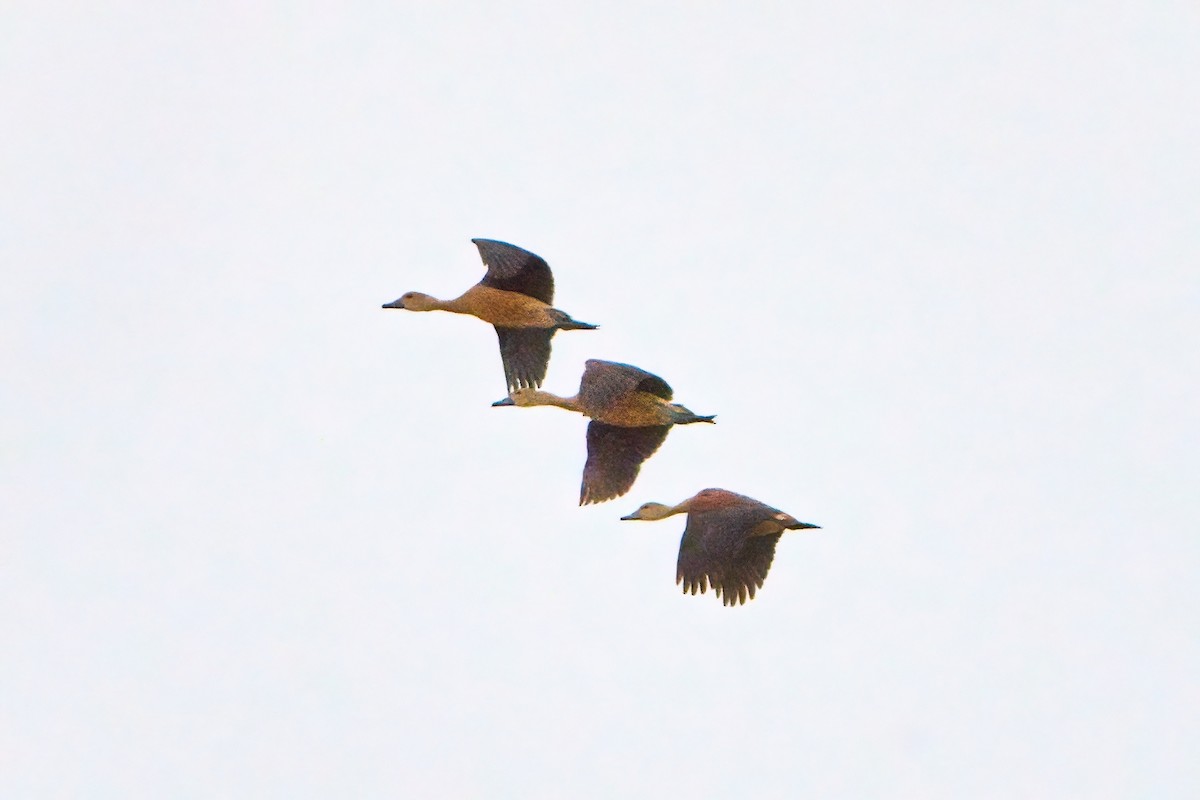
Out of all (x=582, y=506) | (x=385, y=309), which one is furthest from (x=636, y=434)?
(x=385, y=309)

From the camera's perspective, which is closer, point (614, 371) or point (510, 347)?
point (614, 371)

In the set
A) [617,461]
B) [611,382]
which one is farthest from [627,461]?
[611,382]

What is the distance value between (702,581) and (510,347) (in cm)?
355

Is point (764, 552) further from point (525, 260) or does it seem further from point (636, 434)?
point (525, 260)

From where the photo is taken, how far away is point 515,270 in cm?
2544

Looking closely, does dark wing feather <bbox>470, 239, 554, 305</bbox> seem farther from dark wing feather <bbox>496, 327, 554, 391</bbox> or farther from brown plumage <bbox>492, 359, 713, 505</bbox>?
brown plumage <bbox>492, 359, 713, 505</bbox>

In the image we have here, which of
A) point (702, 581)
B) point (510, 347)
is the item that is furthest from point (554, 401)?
point (702, 581)

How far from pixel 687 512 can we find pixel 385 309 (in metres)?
4.37

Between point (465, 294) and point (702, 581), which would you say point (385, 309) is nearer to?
point (465, 294)

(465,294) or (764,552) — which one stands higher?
(465,294)

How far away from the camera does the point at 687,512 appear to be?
25.8m

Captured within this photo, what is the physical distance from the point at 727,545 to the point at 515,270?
3.88 m

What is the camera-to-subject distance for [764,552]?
1003 inches

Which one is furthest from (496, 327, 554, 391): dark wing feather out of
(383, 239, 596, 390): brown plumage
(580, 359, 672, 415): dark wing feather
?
(580, 359, 672, 415): dark wing feather
